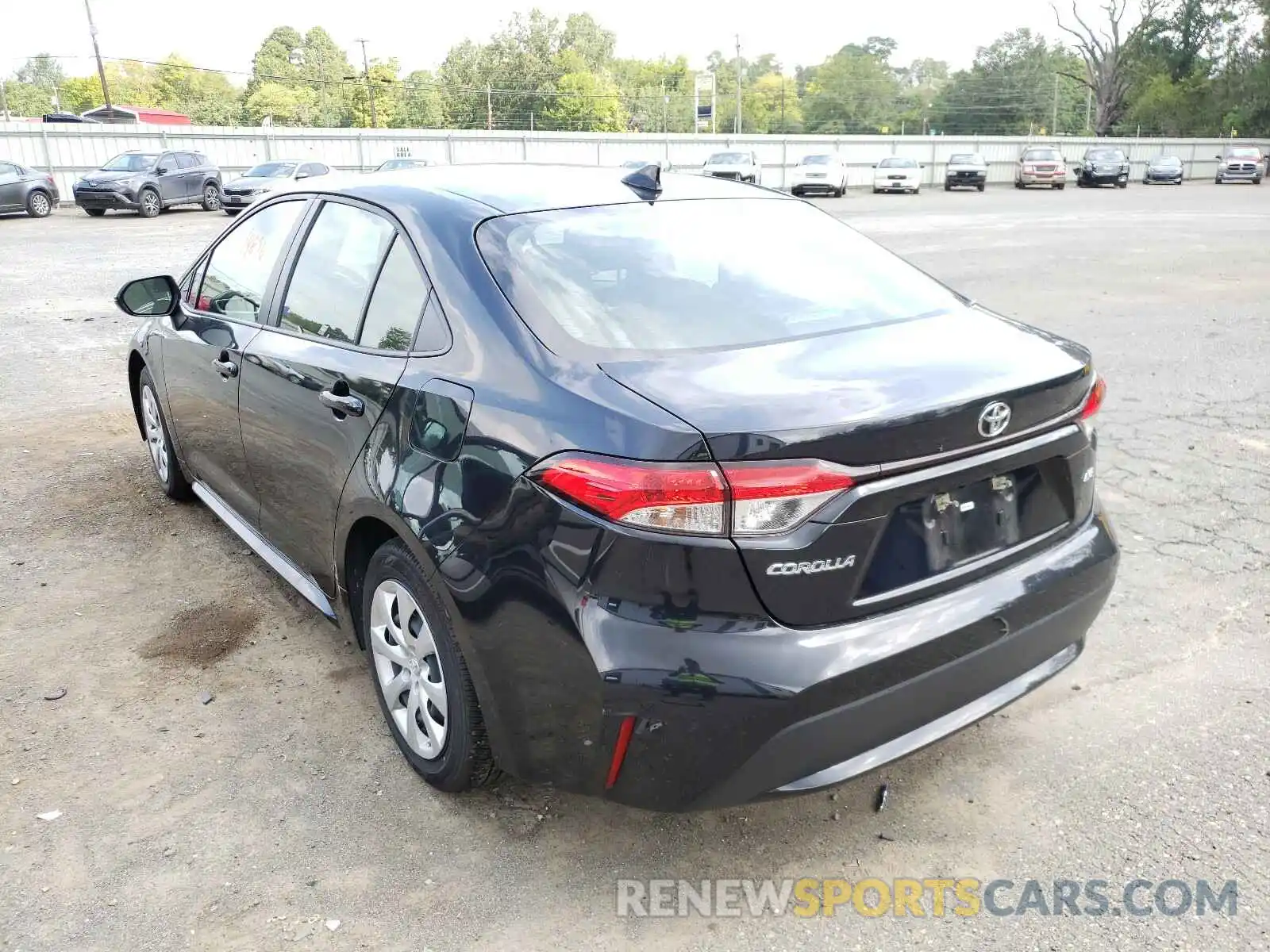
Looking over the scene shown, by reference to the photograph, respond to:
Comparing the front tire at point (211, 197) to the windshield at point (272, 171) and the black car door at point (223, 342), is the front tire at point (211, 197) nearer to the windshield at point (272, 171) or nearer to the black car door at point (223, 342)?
the windshield at point (272, 171)

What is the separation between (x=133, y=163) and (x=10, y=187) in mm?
2938

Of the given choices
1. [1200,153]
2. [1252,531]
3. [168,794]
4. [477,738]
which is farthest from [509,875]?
[1200,153]

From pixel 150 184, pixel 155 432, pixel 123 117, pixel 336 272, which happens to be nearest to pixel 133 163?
pixel 150 184

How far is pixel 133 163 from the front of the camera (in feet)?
80.3

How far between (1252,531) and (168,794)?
14.9 feet

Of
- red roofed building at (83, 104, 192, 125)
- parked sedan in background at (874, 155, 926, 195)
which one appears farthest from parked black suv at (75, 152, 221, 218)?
red roofed building at (83, 104, 192, 125)

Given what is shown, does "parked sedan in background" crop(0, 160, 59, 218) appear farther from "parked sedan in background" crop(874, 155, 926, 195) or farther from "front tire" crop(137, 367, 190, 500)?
"parked sedan in background" crop(874, 155, 926, 195)

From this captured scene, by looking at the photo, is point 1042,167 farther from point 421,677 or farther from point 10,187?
point 421,677

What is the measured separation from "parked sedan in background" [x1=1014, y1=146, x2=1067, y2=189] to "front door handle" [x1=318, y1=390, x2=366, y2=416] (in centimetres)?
3969

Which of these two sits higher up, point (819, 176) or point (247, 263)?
point (247, 263)

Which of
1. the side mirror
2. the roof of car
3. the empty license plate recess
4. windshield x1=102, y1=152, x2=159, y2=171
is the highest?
the roof of car

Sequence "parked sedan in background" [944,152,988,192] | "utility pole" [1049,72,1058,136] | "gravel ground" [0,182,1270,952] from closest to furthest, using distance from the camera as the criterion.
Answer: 1. "gravel ground" [0,182,1270,952]
2. "parked sedan in background" [944,152,988,192]
3. "utility pole" [1049,72,1058,136]

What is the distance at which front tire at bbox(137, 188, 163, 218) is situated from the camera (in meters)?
23.7

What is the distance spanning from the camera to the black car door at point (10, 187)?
22312mm
